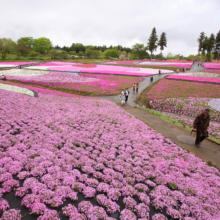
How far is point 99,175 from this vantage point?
5.82 meters

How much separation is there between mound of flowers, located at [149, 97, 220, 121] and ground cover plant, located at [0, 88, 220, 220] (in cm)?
1040

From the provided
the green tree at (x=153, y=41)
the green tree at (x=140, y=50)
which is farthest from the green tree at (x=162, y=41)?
the green tree at (x=140, y=50)

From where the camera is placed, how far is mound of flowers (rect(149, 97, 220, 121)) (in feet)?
57.9

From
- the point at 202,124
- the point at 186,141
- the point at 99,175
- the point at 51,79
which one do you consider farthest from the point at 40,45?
the point at 99,175

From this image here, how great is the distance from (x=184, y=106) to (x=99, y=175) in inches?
674

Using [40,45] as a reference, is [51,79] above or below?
below

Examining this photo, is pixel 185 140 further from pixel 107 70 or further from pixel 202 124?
pixel 107 70

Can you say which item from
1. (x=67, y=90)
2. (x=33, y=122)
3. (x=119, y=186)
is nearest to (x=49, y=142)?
(x=33, y=122)

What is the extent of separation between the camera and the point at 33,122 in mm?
9758

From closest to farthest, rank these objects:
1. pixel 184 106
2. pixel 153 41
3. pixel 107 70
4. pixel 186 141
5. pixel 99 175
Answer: pixel 99 175 < pixel 186 141 < pixel 184 106 < pixel 107 70 < pixel 153 41

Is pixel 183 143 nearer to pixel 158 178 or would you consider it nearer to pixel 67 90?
pixel 158 178

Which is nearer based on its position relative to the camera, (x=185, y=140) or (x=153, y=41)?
(x=185, y=140)

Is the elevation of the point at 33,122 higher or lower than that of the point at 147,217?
higher

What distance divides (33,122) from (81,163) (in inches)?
209
